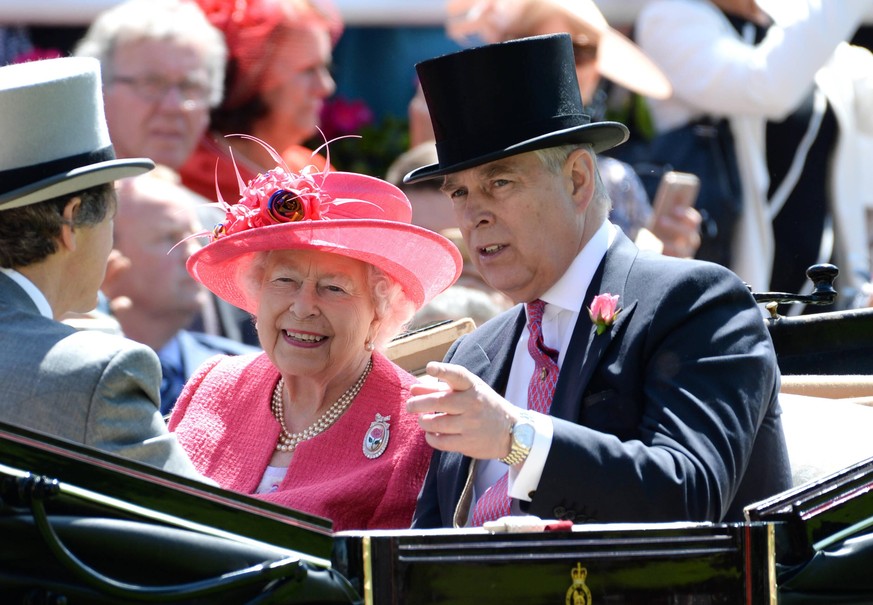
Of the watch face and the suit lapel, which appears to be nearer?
the watch face

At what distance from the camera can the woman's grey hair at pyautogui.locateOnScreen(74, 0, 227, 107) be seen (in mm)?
5199

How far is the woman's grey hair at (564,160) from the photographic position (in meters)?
3.02

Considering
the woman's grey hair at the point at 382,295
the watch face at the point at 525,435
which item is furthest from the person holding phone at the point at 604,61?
the watch face at the point at 525,435

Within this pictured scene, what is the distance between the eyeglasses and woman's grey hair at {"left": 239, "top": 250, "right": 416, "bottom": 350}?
182cm

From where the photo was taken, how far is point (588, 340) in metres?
2.88

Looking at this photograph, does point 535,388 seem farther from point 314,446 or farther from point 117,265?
point 117,265

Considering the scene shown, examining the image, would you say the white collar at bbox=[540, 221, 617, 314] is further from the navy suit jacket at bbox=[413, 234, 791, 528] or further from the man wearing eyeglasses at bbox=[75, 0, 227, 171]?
the man wearing eyeglasses at bbox=[75, 0, 227, 171]

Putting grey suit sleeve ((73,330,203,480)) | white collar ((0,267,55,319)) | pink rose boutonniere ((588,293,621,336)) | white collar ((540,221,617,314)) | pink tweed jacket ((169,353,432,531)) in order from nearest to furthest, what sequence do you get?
grey suit sleeve ((73,330,203,480))
white collar ((0,267,55,319))
pink rose boutonniere ((588,293,621,336))
white collar ((540,221,617,314))
pink tweed jacket ((169,353,432,531))

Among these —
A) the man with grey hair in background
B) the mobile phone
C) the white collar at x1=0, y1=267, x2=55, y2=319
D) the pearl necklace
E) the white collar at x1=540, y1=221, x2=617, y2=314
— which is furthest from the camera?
the mobile phone

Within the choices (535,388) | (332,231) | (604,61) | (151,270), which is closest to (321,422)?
(332,231)

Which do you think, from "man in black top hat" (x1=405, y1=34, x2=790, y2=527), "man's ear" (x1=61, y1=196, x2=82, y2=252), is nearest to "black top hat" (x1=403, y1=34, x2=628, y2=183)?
"man in black top hat" (x1=405, y1=34, x2=790, y2=527)

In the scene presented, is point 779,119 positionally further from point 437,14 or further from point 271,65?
point 271,65

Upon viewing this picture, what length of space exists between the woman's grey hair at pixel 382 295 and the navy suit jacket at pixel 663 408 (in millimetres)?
552

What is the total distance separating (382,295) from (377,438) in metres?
0.35
